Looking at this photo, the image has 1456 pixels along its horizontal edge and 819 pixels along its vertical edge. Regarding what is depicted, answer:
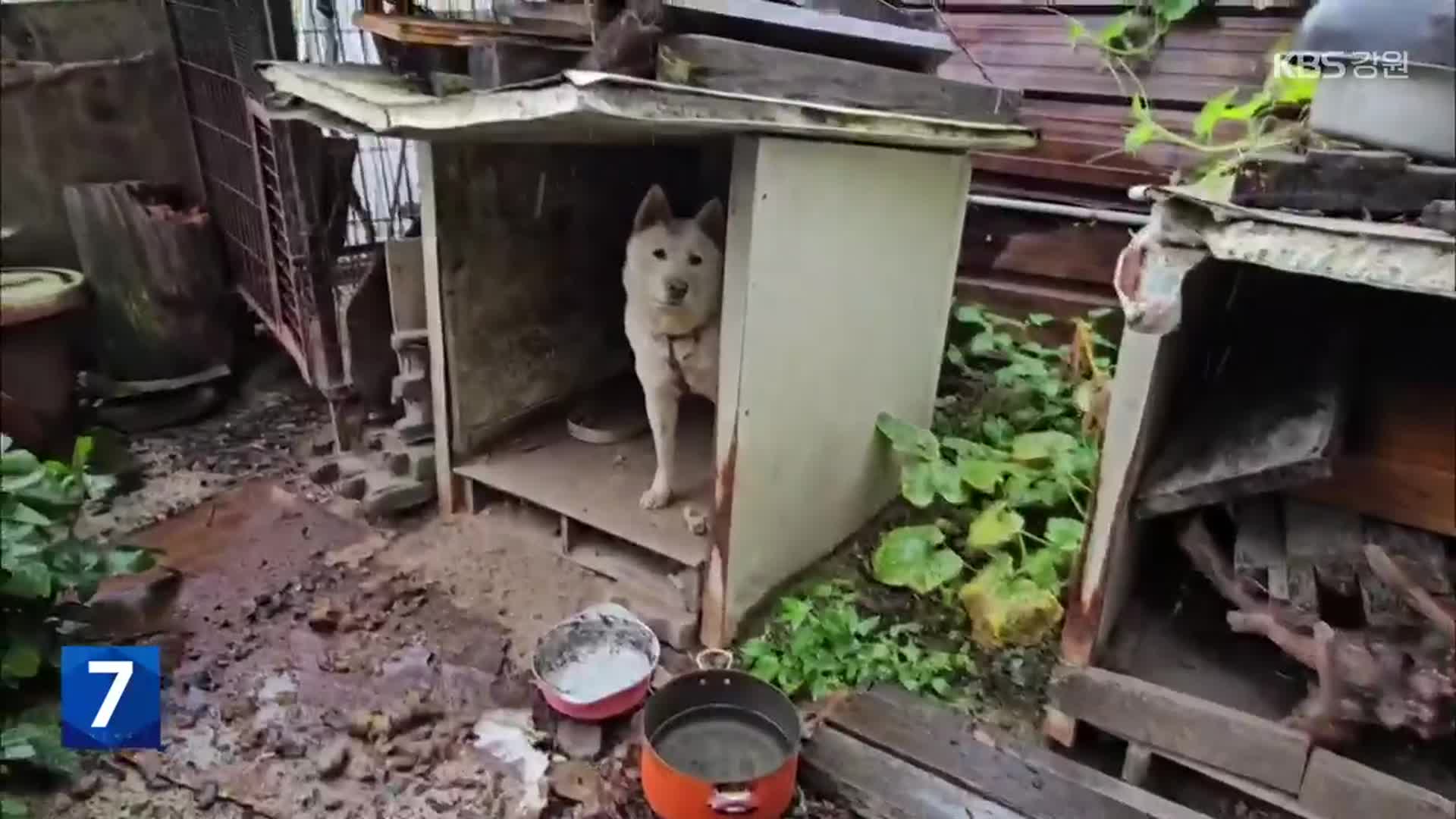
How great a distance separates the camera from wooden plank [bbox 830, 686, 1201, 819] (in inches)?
76.4

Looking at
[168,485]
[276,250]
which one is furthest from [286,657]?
[276,250]

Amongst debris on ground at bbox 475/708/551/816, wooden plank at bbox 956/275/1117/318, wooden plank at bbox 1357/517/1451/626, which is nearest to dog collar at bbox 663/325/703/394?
debris on ground at bbox 475/708/551/816

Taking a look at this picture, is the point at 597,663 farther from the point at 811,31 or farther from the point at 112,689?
the point at 811,31

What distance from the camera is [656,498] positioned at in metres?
2.80

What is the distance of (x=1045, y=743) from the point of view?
214cm

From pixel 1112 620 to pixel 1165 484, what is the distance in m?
0.43

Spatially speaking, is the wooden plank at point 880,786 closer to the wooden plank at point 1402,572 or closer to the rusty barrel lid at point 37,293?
the wooden plank at point 1402,572

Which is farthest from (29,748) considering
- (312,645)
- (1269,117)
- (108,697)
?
(1269,117)

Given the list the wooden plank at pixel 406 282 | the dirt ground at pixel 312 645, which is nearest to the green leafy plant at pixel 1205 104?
the dirt ground at pixel 312 645

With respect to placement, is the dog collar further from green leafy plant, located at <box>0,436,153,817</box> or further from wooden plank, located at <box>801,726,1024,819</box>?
green leafy plant, located at <box>0,436,153,817</box>

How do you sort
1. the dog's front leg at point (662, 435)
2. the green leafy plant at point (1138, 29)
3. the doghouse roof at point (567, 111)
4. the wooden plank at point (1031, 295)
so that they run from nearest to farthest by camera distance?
the doghouse roof at point (567, 111) < the dog's front leg at point (662, 435) < the green leafy plant at point (1138, 29) < the wooden plank at point (1031, 295)

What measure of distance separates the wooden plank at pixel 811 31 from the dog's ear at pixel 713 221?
54cm

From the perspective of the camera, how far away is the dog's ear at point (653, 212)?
104 inches

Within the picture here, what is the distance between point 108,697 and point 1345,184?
2398 millimetres
